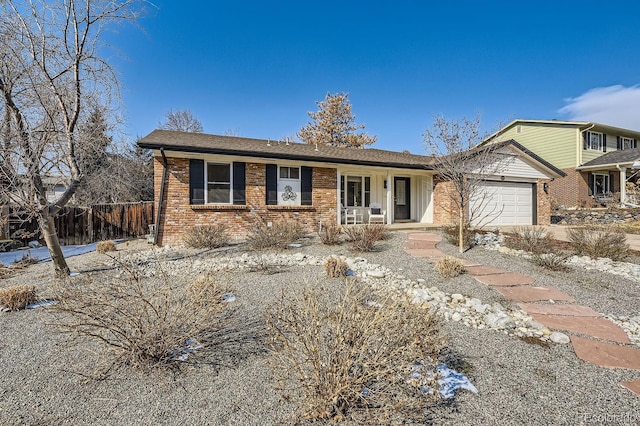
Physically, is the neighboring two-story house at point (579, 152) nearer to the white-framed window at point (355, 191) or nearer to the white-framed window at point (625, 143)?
the white-framed window at point (625, 143)

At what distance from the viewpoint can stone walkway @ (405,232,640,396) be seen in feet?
8.98

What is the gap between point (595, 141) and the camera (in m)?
20.0

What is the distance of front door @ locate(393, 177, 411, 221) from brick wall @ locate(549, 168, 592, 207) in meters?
11.9

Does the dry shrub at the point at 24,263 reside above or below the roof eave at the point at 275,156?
below

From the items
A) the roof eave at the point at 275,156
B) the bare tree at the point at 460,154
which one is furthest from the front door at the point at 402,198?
the bare tree at the point at 460,154

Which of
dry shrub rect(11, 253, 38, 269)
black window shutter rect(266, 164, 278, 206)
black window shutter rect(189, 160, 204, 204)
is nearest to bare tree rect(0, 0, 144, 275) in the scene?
dry shrub rect(11, 253, 38, 269)

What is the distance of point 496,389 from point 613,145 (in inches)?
1096

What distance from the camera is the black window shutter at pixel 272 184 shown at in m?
10.1

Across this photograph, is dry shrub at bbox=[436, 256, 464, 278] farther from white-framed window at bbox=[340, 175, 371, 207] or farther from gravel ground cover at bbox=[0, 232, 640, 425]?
white-framed window at bbox=[340, 175, 371, 207]

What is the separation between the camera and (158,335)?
99.9 inches

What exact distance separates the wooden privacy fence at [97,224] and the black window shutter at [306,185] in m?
7.60

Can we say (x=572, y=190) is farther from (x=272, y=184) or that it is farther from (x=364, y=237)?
(x=272, y=184)

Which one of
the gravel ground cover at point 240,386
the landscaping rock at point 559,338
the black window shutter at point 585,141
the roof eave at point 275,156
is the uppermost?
the black window shutter at point 585,141

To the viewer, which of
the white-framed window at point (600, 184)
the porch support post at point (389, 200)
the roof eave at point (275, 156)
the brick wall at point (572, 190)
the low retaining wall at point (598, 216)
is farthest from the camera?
the white-framed window at point (600, 184)
